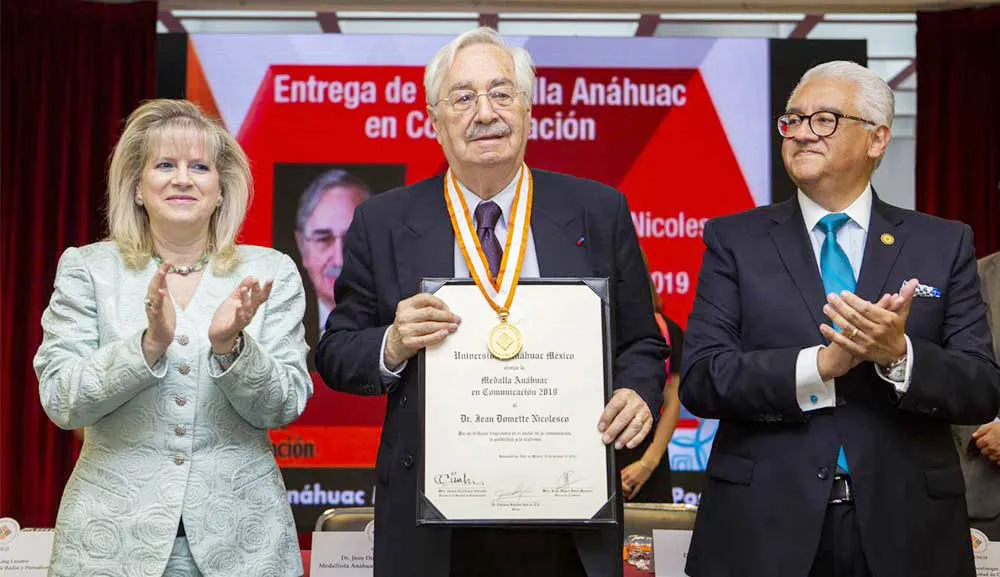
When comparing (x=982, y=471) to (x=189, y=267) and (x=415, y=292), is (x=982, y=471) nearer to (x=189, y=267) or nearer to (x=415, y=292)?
(x=415, y=292)

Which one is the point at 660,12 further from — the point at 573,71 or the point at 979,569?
the point at 979,569

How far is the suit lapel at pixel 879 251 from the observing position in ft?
7.82

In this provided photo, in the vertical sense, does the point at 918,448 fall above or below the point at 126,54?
below

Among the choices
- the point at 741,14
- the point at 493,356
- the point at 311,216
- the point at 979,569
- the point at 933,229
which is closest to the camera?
the point at 493,356

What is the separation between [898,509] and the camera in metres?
2.27

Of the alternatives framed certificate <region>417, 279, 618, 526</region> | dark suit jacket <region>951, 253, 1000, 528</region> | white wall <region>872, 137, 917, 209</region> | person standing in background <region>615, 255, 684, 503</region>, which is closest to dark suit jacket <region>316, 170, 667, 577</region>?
framed certificate <region>417, 279, 618, 526</region>

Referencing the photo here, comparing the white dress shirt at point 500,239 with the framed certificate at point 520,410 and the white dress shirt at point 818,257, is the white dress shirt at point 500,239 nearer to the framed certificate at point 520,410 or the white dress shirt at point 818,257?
the framed certificate at point 520,410

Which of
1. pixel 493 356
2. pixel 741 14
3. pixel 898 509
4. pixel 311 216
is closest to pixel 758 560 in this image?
pixel 898 509

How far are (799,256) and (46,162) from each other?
509 centimetres

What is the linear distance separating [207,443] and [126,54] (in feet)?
15.2

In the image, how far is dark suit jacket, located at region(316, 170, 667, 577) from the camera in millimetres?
2285

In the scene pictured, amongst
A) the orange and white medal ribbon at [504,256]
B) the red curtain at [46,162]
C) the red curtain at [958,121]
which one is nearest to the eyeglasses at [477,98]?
the orange and white medal ribbon at [504,256]

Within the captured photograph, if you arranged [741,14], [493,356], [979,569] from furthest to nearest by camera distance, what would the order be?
[741,14] < [979,569] < [493,356]

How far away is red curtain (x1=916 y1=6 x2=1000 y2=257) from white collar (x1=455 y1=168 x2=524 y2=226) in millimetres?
4496
